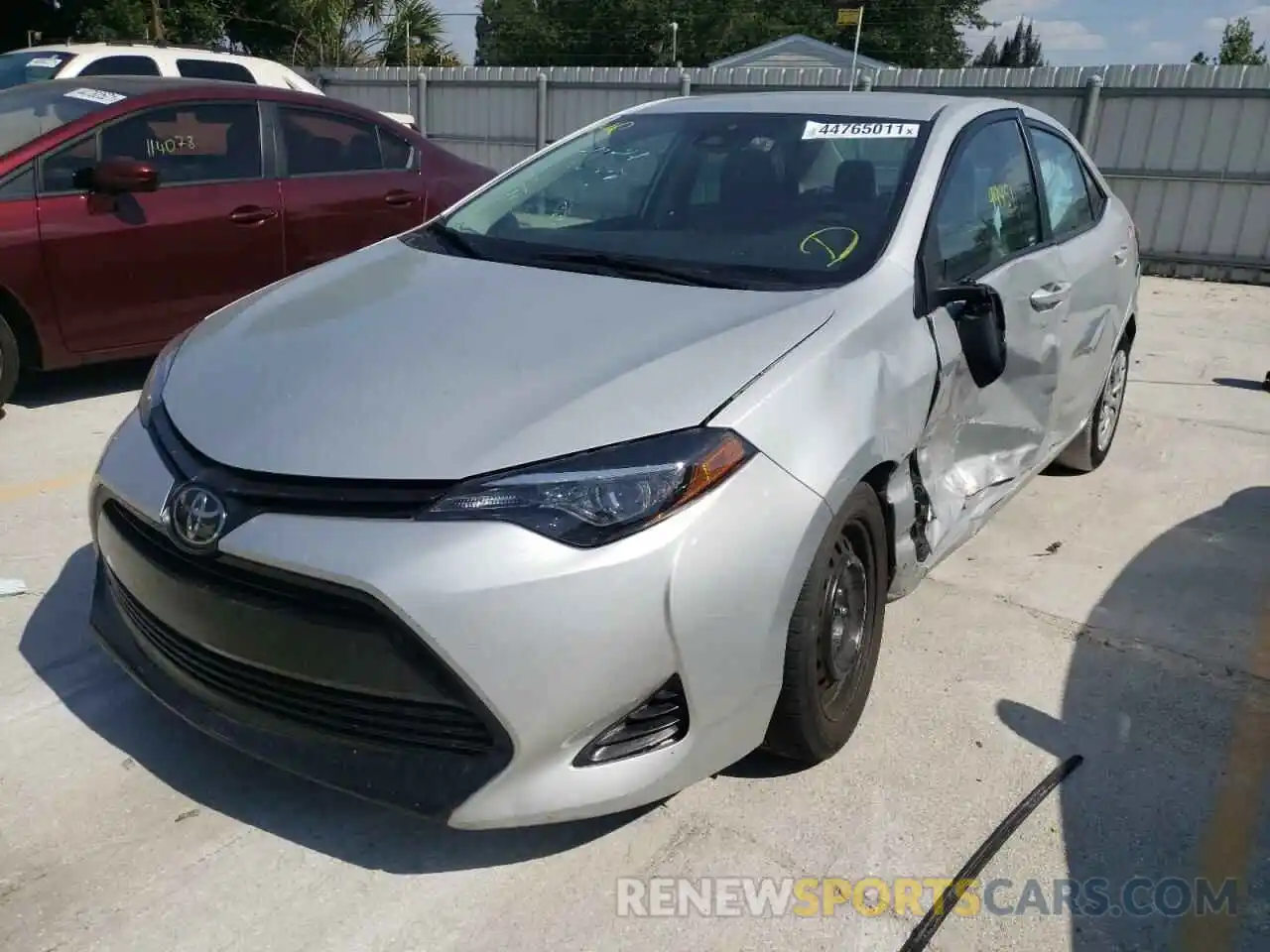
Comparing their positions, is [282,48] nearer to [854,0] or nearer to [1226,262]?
[1226,262]

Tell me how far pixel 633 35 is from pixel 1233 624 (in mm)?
57704

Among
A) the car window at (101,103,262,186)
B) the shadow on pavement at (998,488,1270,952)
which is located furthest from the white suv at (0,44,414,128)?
the shadow on pavement at (998,488,1270,952)

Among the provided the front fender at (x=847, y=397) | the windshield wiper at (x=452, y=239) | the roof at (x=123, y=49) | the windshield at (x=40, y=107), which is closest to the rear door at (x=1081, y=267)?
the front fender at (x=847, y=397)

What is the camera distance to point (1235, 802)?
8.61 ft

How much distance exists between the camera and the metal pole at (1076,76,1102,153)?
1175cm

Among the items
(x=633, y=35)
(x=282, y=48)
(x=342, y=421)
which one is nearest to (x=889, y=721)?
(x=342, y=421)

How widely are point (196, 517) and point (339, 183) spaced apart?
4233mm

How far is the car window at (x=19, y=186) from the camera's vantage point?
4.62 meters

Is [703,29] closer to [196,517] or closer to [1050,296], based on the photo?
[1050,296]

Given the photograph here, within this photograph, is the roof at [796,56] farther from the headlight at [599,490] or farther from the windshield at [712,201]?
the headlight at [599,490]

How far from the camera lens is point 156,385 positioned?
2615 mm

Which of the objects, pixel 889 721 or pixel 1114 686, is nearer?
pixel 889 721

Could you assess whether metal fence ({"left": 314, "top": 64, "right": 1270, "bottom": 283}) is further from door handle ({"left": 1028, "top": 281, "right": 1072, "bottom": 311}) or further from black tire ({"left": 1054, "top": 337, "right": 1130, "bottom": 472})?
door handle ({"left": 1028, "top": 281, "right": 1072, "bottom": 311})

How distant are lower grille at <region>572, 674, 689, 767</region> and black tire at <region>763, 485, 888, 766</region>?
31 cm
